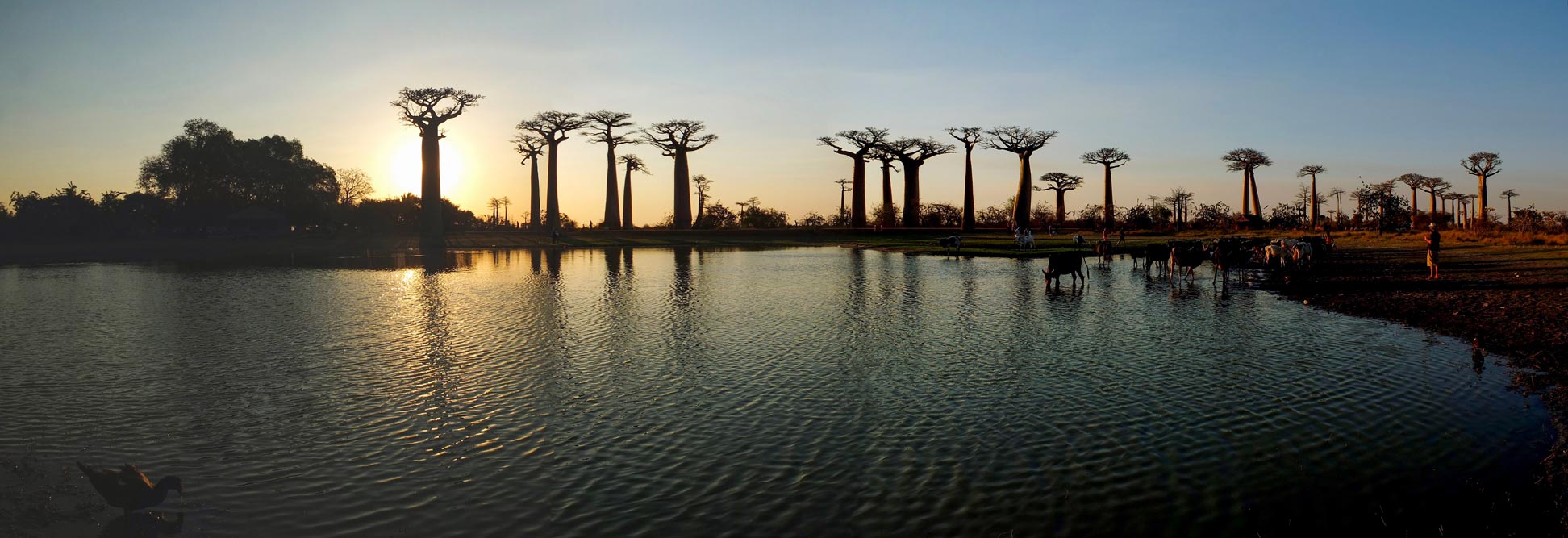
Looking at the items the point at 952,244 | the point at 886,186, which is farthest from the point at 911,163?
the point at 952,244

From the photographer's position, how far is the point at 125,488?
267 inches

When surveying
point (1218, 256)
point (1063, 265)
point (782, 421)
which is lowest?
point (782, 421)

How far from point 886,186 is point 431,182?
4921 centimetres

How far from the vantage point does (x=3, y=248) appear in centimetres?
5956

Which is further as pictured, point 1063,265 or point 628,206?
point 628,206

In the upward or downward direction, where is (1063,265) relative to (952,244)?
downward

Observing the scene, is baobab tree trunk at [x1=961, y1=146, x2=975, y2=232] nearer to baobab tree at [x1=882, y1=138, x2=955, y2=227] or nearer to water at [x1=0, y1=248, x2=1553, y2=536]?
baobab tree at [x1=882, y1=138, x2=955, y2=227]

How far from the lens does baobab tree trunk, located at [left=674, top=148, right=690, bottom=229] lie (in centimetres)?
8694

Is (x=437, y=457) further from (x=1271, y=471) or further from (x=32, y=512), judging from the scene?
(x=1271, y=471)

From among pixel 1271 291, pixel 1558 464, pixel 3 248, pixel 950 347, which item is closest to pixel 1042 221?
pixel 1271 291

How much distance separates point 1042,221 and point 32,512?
8435 cm

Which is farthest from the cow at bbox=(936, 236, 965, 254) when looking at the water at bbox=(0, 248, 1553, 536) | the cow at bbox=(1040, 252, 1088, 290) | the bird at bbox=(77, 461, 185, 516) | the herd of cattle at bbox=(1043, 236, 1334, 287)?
the bird at bbox=(77, 461, 185, 516)

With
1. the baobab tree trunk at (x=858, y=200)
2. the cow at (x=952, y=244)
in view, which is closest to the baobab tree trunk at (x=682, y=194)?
the baobab tree trunk at (x=858, y=200)

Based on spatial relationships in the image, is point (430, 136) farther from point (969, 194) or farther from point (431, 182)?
point (969, 194)
